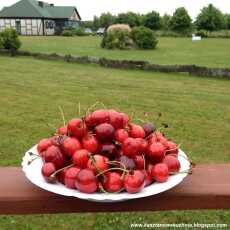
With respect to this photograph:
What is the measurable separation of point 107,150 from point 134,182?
0.71 ft

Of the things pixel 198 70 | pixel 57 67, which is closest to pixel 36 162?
pixel 198 70

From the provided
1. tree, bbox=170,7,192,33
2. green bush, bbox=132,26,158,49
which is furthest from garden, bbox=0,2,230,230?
tree, bbox=170,7,192,33

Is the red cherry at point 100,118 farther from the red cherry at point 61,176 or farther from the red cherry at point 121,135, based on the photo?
the red cherry at point 61,176

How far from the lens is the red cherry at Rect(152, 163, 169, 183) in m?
1.71

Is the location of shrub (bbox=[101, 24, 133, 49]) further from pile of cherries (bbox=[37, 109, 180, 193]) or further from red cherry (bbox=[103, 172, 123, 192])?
red cherry (bbox=[103, 172, 123, 192])

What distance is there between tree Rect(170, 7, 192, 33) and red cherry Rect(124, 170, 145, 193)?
6112 cm

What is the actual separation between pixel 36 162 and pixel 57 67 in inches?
622

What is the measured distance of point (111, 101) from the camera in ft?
33.0

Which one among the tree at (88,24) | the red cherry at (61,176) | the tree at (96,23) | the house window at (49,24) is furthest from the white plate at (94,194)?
the tree at (96,23)

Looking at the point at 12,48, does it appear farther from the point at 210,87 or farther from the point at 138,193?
the point at 138,193

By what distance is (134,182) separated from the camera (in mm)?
1608

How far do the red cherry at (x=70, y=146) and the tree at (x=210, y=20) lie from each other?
63.0m

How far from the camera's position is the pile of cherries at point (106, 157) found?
5.39 feet

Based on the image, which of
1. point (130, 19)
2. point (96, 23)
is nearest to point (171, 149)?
point (130, 19)
